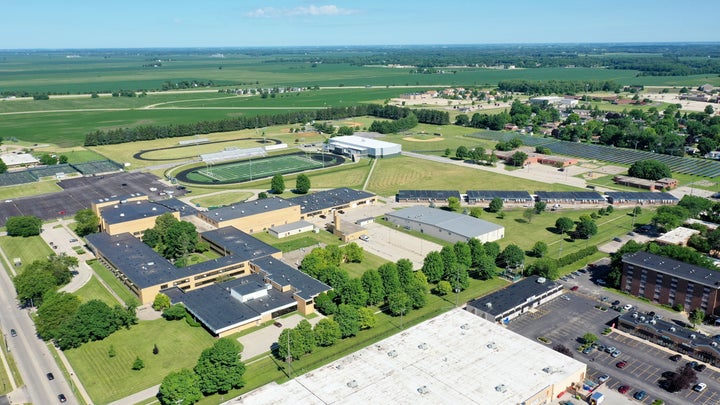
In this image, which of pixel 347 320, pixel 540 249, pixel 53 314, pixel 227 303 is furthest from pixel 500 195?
pixel 53 314

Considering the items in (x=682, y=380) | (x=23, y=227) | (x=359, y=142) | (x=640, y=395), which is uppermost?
(x=359, y=142)

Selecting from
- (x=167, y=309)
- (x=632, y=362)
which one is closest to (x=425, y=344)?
(x=632, y=362)

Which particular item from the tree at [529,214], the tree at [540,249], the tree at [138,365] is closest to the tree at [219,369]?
the tree at [138,365]

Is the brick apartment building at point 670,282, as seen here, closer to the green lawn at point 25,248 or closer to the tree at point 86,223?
the tree at point 86,223

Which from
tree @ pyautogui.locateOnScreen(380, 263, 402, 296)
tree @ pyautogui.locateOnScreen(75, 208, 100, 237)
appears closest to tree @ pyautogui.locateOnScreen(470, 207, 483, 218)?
tree @ pyautogui.locateOnScreen(380, 263, 402, 296)

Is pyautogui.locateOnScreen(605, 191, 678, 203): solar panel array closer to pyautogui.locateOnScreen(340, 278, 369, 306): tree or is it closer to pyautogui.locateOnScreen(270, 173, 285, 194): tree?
pyautogui.locateOnScreen(340, 278, 369, 306): tree

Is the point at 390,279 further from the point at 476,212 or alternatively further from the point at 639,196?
the point at 639,196
